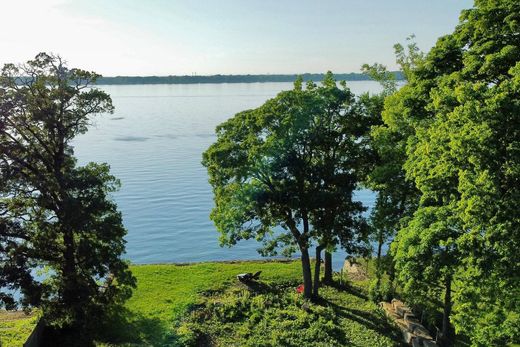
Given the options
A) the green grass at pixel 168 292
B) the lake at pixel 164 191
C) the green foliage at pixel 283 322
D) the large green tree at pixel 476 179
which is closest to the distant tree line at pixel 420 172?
the large green tree at pixel 476 179

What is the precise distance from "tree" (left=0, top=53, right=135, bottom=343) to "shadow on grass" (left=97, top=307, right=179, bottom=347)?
70.1 inches

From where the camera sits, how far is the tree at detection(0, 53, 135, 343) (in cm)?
2341

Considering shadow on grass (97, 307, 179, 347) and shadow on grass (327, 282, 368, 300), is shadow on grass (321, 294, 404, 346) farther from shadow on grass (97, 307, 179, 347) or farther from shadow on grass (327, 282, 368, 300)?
shadow on grass (97, 307, 179, 347)

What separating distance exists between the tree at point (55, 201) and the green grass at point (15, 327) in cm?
238

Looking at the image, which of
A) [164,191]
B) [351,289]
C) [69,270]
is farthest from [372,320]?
[164,191]

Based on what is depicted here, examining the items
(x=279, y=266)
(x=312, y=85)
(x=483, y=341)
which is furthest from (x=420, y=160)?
(x=279, y=266)

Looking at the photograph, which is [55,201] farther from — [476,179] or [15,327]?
[476,179]

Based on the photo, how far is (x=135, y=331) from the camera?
1064 inches

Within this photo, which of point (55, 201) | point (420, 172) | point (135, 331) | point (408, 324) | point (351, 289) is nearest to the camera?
point (420, 172)

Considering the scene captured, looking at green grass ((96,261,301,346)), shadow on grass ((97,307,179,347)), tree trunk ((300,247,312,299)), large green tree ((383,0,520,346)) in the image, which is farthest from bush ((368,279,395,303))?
shadow on grass ((97,307,179,347))

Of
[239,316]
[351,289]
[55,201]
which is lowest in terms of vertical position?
[351,289]

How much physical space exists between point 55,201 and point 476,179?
67.7 feet

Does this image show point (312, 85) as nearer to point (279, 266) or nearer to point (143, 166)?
point (279, 266)

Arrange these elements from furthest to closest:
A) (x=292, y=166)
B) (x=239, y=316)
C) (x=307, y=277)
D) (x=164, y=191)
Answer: (x=164, y=191) → (x=307, y=277) → (x=292, y=166) → (x=239, y=316)
